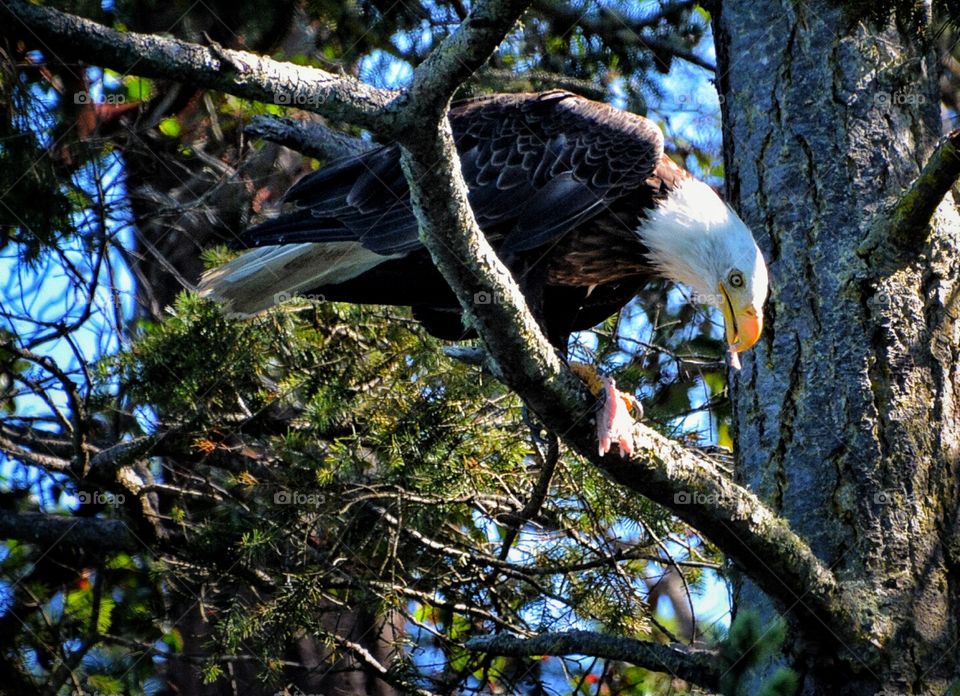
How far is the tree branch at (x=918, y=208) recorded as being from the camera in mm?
2480

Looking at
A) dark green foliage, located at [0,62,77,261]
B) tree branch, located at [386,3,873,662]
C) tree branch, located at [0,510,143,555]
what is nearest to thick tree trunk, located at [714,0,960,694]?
tree branch, located at [386,3,873,662]

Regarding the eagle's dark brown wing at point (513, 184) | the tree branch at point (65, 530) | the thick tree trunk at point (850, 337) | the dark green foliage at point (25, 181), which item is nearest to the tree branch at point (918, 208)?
the thick tree trunk at point (850, 337)

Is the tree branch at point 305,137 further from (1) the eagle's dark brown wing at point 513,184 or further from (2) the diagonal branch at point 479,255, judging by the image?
(2) the diagonal branch at point 479,255

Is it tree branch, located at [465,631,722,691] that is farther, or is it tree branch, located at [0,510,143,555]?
tree branch, located at [0,510,143,555]

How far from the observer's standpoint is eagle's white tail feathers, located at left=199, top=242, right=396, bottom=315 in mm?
3846

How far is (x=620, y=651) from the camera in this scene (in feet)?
8.12

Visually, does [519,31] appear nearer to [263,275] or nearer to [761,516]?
[263,275]

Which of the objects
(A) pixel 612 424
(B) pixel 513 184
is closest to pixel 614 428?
(A) pixel 612 424

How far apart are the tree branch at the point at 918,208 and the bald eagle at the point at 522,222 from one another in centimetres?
60

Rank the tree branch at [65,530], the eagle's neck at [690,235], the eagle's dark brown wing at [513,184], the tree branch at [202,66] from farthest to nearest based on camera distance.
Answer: the tree branch at [65,530] → the eagle's dark brown wing at [513,184] → the eagle's neck at [690,235] → the tree branch at [202,66]

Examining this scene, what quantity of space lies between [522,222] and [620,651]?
1.62m

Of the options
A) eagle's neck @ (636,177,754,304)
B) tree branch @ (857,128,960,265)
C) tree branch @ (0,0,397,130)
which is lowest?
tree branch @ (857,128,960,265)

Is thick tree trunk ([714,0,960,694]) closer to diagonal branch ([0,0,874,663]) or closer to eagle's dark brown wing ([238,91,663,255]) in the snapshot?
diagonal branch ([0,0,874,663])

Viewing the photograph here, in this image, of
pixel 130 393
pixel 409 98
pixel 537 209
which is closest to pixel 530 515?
pixel 537 209
